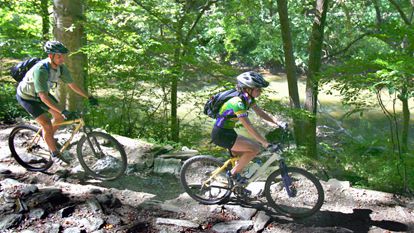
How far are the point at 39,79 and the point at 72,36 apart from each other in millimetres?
3065

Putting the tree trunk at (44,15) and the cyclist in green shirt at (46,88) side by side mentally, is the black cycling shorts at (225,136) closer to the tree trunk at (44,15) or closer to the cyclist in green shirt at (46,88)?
the cyclist in green shirt at (46,88)

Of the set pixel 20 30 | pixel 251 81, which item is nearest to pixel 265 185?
pixel 251 81

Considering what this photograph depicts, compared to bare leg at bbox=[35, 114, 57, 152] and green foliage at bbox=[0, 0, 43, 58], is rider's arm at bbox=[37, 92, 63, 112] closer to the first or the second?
bare leg at bbox=[35, 114, 57, 152]

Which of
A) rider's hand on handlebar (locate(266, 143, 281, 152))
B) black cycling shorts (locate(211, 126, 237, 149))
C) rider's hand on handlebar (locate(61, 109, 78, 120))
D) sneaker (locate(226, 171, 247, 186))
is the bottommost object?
sneaker (locate(226, 171, 247, 186))

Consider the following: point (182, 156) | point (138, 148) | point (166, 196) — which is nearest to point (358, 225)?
point (166, 196)

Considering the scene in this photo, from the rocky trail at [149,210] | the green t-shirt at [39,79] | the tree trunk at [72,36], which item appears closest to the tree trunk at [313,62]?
the rocky trail at [149,210]

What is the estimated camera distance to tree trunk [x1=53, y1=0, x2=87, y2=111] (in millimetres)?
8234

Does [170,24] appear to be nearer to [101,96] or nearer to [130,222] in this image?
[101,96]

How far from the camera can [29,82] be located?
232 inches

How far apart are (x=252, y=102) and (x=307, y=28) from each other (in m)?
16.8

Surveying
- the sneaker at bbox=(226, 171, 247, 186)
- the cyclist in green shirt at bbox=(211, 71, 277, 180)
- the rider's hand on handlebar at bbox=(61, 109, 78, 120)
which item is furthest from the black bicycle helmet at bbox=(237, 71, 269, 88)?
the rider's hand on handlebar at bbox=(61, 109, 78, 120)

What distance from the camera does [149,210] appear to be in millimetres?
5488

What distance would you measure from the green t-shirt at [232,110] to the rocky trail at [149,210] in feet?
3.90

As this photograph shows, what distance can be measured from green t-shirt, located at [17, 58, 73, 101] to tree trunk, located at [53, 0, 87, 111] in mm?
2220
